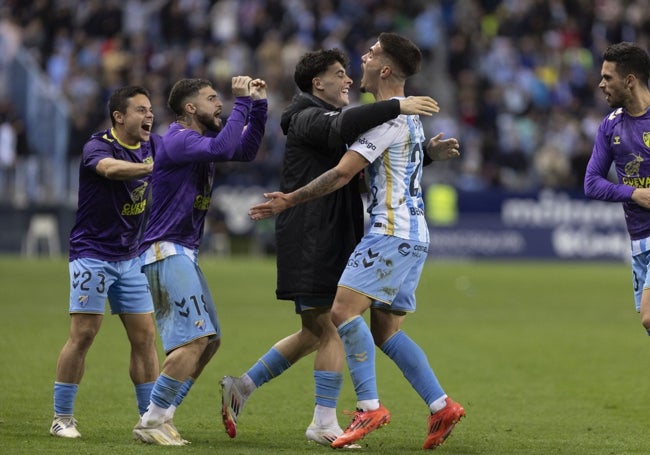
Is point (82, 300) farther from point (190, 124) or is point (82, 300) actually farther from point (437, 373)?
point (437, 373)

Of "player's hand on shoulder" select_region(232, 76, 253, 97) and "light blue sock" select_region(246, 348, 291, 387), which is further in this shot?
"light blue sock" select_region(246, 348, 291, 387)

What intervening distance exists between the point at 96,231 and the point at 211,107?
46.7 inches

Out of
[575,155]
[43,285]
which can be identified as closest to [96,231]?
[43,285]

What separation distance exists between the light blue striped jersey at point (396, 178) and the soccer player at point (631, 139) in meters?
1.34

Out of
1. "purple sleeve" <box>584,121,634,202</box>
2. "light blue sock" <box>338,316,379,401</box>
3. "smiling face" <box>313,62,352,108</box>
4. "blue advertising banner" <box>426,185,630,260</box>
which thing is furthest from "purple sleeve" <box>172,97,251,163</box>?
"blue advertising banner" <box>426,185,630,260</box>

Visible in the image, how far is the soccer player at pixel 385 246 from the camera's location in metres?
7.82

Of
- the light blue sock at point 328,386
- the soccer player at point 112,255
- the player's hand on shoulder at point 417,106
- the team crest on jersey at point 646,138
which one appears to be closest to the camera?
the player's hand on shoulder at point 417,106

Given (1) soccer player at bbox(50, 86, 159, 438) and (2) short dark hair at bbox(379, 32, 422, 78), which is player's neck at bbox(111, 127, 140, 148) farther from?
(2) short dark hair at bbox(379, 32, 422, 78)

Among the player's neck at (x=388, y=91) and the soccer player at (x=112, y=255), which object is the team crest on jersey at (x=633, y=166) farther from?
the soccer player at (x=112, y=255)

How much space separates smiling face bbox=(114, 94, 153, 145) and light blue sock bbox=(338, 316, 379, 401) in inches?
77.4

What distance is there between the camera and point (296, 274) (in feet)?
26.7

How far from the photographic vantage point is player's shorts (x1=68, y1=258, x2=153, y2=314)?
8.48 meters

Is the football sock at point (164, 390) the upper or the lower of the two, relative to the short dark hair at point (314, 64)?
lower

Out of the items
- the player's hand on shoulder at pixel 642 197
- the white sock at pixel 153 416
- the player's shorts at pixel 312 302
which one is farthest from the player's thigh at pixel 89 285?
the player's hand on shoulder at pixel 642 197
